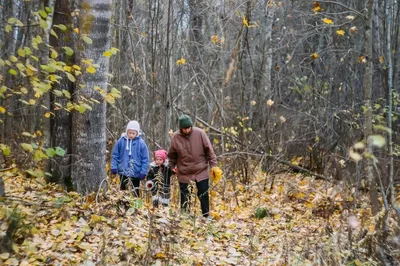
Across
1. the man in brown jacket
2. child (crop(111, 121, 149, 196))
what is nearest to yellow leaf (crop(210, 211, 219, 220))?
the man in brown jacket

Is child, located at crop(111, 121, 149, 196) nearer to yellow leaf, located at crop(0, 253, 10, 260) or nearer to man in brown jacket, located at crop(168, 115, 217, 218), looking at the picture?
man in brown jacket, located at crop(168, 115, 217, 218)

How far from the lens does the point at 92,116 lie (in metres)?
5.54

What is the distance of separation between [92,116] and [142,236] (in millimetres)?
1660

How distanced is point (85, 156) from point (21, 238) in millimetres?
1626

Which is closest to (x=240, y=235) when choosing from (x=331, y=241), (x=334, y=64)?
(x=331, y=241)

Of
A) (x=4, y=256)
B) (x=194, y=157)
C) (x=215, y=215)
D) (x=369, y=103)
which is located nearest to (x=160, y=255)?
(x=4, y=256)

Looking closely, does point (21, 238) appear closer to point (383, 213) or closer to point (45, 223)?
point (45, 223)

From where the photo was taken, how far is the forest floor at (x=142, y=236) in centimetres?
407

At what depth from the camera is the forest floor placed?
13.4ft

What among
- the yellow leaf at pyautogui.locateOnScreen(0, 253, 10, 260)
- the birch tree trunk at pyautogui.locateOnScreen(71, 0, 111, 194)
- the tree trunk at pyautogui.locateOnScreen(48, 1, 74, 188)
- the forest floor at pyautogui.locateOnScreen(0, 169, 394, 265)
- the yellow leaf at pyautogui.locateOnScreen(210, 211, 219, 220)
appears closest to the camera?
the yellow leaf at pyautogui.locateOnScreen(0, 253, 10, 260)

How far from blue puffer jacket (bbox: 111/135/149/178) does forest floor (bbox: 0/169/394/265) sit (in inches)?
19.6

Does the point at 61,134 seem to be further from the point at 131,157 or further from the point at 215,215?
the point at 215,215

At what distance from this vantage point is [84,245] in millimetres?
4418

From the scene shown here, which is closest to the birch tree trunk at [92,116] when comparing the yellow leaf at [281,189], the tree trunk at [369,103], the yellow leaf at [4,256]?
the yellow leaf at [4,256]
